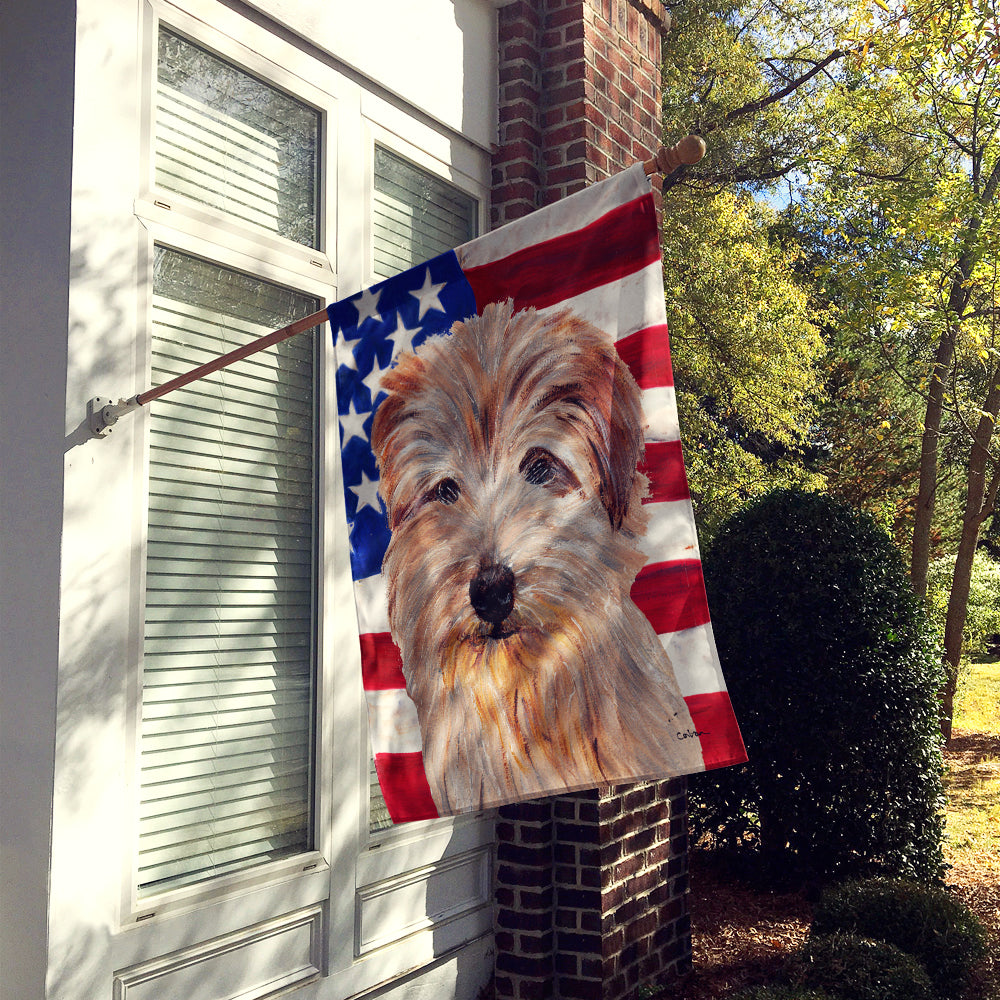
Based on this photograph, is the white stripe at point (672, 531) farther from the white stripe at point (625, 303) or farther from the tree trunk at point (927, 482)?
the tree trunk at point (927, 482)

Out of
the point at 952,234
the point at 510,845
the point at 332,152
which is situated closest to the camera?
the point at 332,152

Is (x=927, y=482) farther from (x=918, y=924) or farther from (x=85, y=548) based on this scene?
(x=85, y=548)

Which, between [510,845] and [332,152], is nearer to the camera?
[332,152]

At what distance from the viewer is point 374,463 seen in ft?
8.82

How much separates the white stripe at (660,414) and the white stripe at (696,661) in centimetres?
47

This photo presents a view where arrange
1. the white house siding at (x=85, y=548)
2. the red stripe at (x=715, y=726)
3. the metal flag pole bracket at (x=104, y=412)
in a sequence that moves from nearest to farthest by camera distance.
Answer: the red stripe at (x=715, y=726), the white house siding at (x=85, y=548), the metal flag pole bracket at (x=104, y=412)

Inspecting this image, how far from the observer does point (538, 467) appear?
2.58 meters

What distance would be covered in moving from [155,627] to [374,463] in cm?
92

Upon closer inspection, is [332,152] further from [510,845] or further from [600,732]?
[510,845]

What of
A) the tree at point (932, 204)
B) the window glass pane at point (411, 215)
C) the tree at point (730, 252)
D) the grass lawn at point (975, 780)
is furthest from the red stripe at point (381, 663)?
the tree at point (730, 252)

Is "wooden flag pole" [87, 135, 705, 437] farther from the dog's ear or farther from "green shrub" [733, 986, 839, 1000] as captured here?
"green shrub" [733, 986, 839, 1000]

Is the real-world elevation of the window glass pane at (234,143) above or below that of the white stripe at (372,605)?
above

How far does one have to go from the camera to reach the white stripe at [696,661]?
233 centimetres

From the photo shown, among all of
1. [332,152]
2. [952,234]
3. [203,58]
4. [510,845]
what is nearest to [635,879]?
[510,845]
